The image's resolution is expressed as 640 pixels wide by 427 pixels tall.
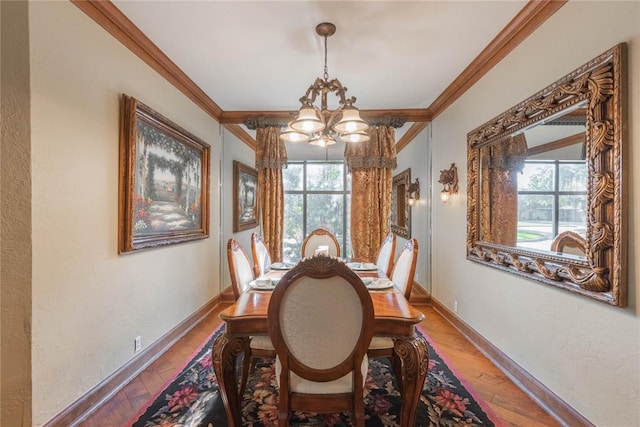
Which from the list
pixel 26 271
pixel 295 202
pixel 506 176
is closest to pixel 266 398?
pixel 26 271

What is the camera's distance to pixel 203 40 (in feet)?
7.63

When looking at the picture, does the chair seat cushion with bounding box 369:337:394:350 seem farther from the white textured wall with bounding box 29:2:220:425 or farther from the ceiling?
the ceiling

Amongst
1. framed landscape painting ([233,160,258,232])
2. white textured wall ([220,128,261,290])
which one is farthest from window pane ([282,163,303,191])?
white textured wall ([220,128,261,290])

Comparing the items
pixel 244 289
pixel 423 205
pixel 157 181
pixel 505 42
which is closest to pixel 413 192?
pixel 423 205

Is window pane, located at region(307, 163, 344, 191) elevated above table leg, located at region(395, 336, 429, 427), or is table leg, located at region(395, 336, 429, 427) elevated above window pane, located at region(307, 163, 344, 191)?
window pane, located at region(307, 163, 344, 191)

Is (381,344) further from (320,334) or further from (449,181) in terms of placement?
(449,181)

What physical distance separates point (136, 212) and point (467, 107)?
3.15 meters

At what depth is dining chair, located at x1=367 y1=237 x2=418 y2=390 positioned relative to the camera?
5.68 feet

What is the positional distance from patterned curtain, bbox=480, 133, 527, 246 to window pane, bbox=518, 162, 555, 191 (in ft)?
0.22

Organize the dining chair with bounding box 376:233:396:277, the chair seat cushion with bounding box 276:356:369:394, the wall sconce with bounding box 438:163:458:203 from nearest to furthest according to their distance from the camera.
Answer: the chair seat cushion with bounding box 276:356:369:394 < the dining chair with bounding box 376:233:396:277 < the wall sconce with bounding box 438:163:458:203

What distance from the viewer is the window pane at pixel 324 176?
247 inches

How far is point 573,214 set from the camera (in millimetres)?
1674

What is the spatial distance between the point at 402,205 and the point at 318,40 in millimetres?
3601

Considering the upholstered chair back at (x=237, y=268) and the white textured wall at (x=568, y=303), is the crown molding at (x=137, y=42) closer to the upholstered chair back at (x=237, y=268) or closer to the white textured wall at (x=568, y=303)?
the upholstered chair back at (x=237, y=268)
